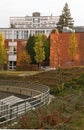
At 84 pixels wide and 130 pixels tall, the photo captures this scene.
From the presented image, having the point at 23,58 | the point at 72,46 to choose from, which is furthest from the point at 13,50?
the point at 72,46

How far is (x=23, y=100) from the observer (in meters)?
24.8

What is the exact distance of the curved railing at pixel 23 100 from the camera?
74.2 feet

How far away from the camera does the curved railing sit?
22.6m

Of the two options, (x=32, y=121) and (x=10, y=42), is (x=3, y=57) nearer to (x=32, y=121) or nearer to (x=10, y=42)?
(x=10, y=42)

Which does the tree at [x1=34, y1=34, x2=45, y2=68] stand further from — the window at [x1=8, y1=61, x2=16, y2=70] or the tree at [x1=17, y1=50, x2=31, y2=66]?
the window at [x1=8, y1=61, x2=16, y2=70]

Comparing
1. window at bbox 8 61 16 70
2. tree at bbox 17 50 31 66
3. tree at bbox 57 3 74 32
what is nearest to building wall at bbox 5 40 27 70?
window at bbox 8 61 16 70

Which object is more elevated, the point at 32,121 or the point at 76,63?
the point at 32,121

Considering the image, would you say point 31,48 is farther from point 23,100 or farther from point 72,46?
point 23,100

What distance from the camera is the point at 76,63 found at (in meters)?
83.0

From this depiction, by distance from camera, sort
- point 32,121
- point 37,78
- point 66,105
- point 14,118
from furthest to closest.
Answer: point 37,78 < point 66,105 < point 14,118 < point 32,121

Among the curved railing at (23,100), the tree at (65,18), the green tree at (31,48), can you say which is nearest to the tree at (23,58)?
the green tree at (31,48)

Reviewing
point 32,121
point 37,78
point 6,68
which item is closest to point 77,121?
point 32,121

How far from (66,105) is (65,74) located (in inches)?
1402

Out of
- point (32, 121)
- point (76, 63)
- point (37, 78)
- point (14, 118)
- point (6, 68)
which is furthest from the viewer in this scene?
point (6, 68)
